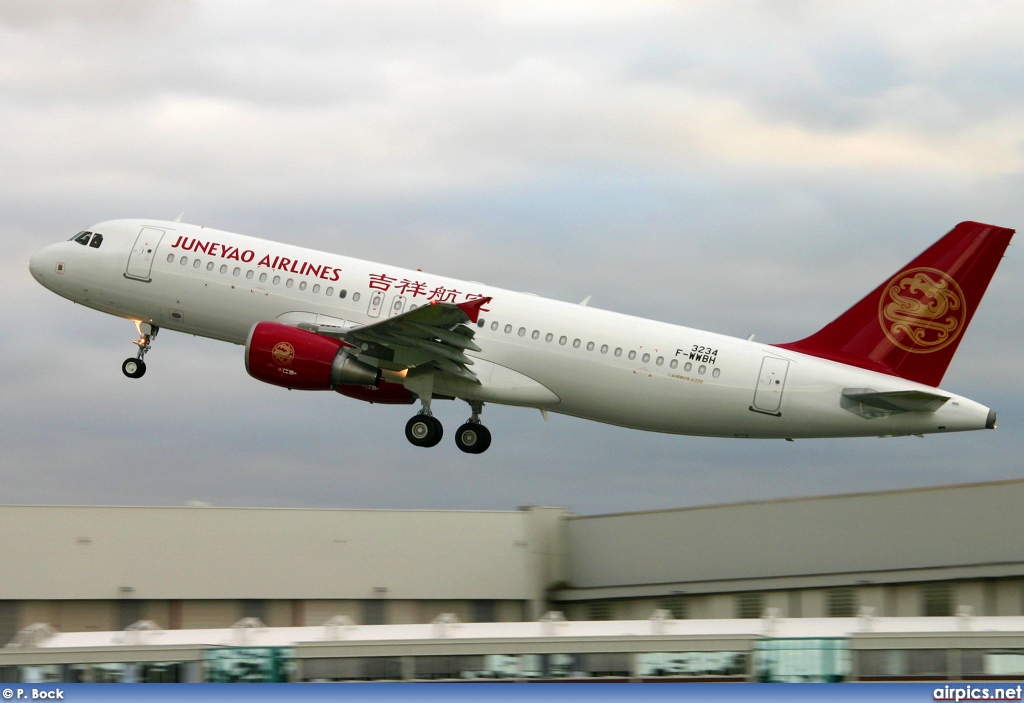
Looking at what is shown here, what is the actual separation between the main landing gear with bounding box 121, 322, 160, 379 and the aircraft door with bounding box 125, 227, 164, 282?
204cm

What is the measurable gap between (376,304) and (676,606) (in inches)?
615

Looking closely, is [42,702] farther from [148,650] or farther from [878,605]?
[878,605]

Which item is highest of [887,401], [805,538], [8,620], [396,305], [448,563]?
[396,305]

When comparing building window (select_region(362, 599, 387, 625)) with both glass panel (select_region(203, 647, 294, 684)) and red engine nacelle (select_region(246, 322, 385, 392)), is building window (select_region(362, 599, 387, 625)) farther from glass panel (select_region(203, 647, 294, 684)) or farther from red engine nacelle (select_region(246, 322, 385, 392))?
glass panel (select_region(203, 647, 294, 684))

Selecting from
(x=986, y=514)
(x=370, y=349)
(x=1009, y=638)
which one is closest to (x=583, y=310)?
(x=370, y=349)

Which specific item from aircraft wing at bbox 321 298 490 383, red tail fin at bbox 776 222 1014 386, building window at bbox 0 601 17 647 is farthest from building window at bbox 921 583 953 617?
building window at bbox 0 601 17 647

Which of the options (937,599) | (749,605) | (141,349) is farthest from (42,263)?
(937,599)

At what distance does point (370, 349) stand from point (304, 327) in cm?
229

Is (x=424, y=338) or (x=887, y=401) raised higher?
(x=424, y=338)

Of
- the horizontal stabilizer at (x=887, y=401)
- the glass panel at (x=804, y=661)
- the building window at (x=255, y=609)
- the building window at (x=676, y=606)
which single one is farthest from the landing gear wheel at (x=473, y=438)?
the glass panel at (x=804, y=661)

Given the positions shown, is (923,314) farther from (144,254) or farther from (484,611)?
(144,254)

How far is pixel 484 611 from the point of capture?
52.9 m

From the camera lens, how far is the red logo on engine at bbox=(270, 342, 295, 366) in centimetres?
4275

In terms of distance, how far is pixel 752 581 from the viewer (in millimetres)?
47281
